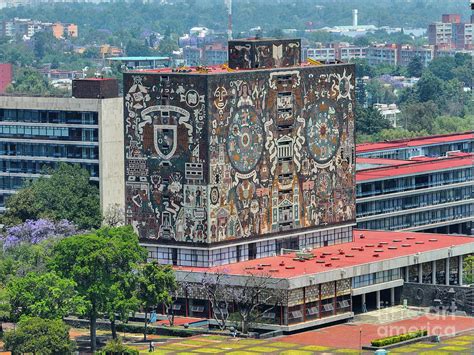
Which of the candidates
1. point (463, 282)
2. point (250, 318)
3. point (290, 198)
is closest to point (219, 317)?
point (250, 318)

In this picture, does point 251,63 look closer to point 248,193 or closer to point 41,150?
point 248,193

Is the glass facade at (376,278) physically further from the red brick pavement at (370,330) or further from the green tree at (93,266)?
the green tree at (93,266)

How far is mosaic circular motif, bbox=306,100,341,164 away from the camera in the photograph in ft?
550

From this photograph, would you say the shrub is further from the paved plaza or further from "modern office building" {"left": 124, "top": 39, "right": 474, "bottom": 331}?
"modern office building" {"left": 124, "top": 39, "right": 474, "bottom": 331}

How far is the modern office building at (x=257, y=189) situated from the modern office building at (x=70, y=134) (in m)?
26.2

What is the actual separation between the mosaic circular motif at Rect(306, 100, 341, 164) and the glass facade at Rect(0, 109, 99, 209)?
96.5 feet

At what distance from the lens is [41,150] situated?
636 ft

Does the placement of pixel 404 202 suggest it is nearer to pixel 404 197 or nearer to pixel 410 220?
pixel 404 197

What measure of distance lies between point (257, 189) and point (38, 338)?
30.2 meters

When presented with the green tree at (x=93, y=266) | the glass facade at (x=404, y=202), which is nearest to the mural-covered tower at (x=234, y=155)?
the green tree at (x=93, y=266)

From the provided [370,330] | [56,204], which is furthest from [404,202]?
[370,330]

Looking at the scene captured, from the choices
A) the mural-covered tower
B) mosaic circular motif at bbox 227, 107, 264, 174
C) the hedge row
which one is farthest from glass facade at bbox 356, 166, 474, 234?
the hedge row

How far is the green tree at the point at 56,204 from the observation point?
177625mm

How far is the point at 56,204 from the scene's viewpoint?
586ft
